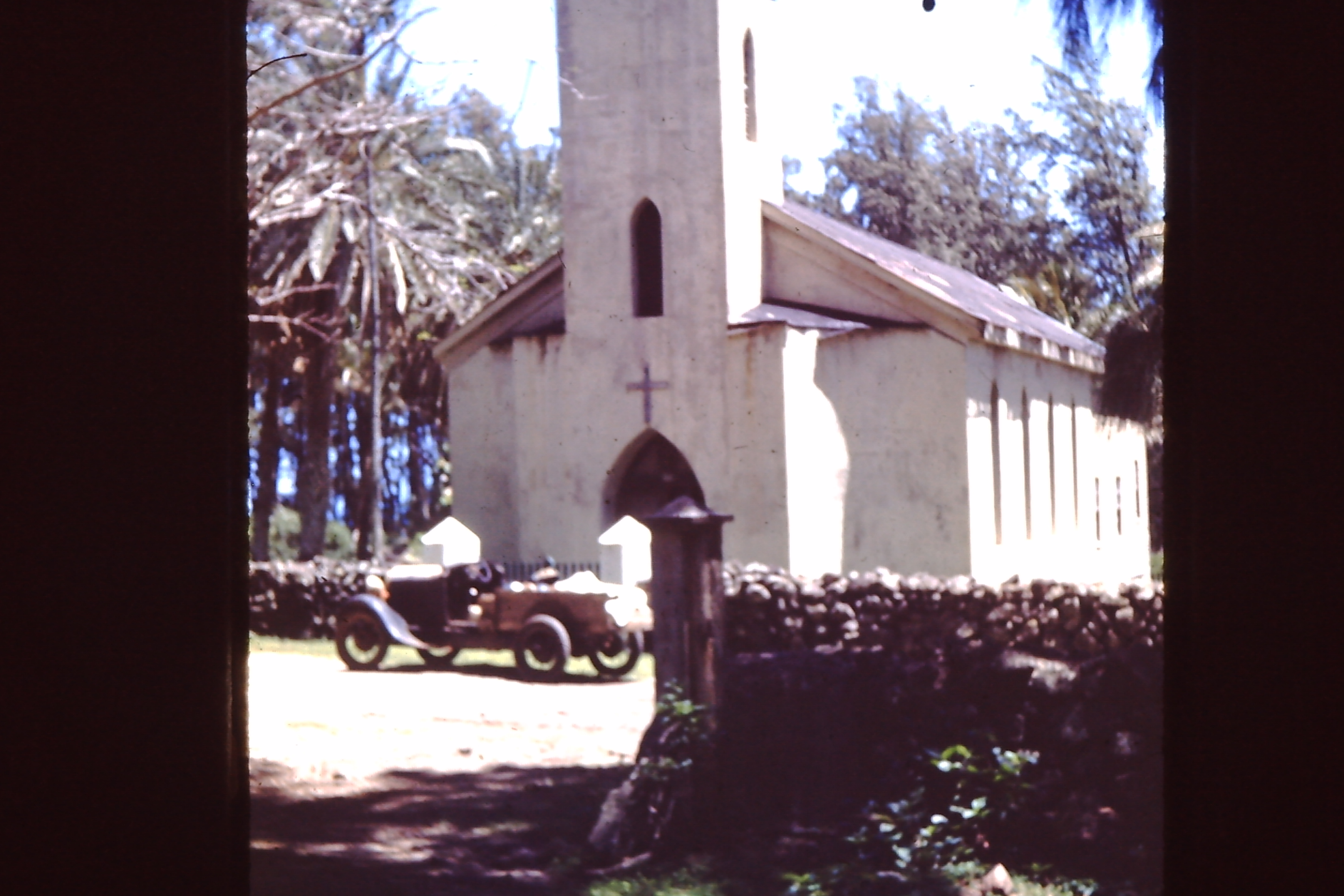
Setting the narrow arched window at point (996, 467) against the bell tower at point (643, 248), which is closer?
the narrow arched window at point (996, 467)

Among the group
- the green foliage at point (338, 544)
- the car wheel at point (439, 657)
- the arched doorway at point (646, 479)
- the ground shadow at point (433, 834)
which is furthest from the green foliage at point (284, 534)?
the ground shadow at point (433, 834)

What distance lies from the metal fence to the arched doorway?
67 cm

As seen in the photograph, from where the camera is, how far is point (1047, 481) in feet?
66.8

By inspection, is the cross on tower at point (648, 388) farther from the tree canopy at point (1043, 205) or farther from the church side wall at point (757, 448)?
the tree canopy at point (1043, 205)

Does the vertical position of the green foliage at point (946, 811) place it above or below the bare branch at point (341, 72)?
below

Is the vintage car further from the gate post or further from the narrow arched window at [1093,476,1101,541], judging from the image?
the narrow arched window at [1093,476,1101,541]

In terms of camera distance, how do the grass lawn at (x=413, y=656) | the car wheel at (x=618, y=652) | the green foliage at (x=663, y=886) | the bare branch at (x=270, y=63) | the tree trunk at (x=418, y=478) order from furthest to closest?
the tree trunk at (x=418, y=478) → the grass lawn at (x=413, y=656) → the car wheel at (x=618, y=652) → the green foliage at (x=663, y=886) → the bare branch at (x=270, y=63)

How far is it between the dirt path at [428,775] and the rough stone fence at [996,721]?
49.8 inches

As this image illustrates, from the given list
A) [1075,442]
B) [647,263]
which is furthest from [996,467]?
[647,263]

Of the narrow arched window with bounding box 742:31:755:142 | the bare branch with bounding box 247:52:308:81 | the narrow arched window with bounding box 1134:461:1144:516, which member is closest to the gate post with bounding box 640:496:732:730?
the bare branch with bounding box 247:52:308:81

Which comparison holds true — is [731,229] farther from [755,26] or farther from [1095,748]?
[1095,748]

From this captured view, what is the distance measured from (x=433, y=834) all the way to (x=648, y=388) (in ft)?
36.5

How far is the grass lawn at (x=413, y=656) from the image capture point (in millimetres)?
14602

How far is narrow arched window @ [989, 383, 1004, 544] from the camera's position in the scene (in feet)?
60.3
